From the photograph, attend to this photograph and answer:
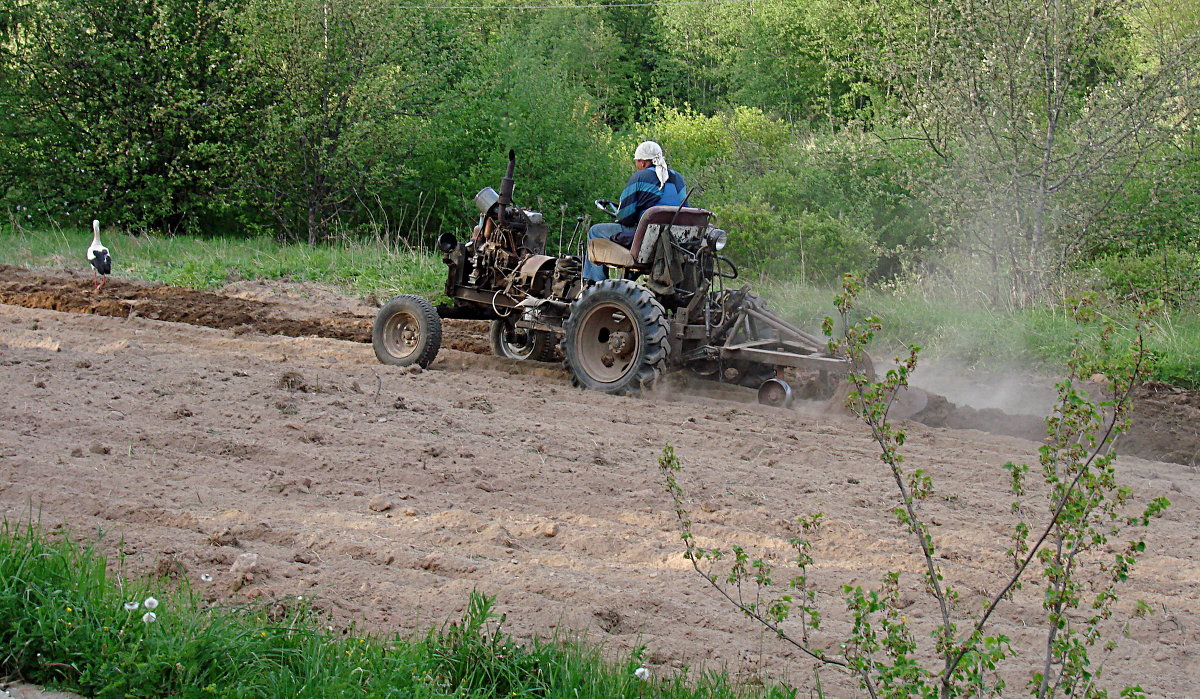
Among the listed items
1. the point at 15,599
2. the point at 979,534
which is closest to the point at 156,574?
the point at 15,599

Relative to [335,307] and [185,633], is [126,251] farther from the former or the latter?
[185,633]

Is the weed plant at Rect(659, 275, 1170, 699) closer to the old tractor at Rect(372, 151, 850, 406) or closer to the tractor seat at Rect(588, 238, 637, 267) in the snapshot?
the old tractor at Rect(372, 151, 850, 406)

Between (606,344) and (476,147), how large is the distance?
13230 mm

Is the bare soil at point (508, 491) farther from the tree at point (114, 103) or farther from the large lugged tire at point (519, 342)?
the tree at point (114, 103)

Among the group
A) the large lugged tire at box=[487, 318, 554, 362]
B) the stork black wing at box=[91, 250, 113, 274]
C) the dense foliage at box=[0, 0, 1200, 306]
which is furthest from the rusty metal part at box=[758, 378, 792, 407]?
the stork black wing at box=[91, 250, 113, 274]

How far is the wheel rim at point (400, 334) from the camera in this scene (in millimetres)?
10234

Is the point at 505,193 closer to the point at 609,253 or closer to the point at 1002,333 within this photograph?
the point at 609,253

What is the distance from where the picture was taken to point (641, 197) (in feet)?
33.0

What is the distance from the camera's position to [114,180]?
21.2 meters

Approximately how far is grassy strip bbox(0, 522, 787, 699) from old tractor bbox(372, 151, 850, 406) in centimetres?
538

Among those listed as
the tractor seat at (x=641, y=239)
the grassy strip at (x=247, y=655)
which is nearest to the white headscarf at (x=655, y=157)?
the tractor seat at (x=641, y=239)

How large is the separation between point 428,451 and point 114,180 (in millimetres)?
16843

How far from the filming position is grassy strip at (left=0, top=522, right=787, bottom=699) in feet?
11.9

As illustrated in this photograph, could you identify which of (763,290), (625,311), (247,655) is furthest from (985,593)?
(763,290)
